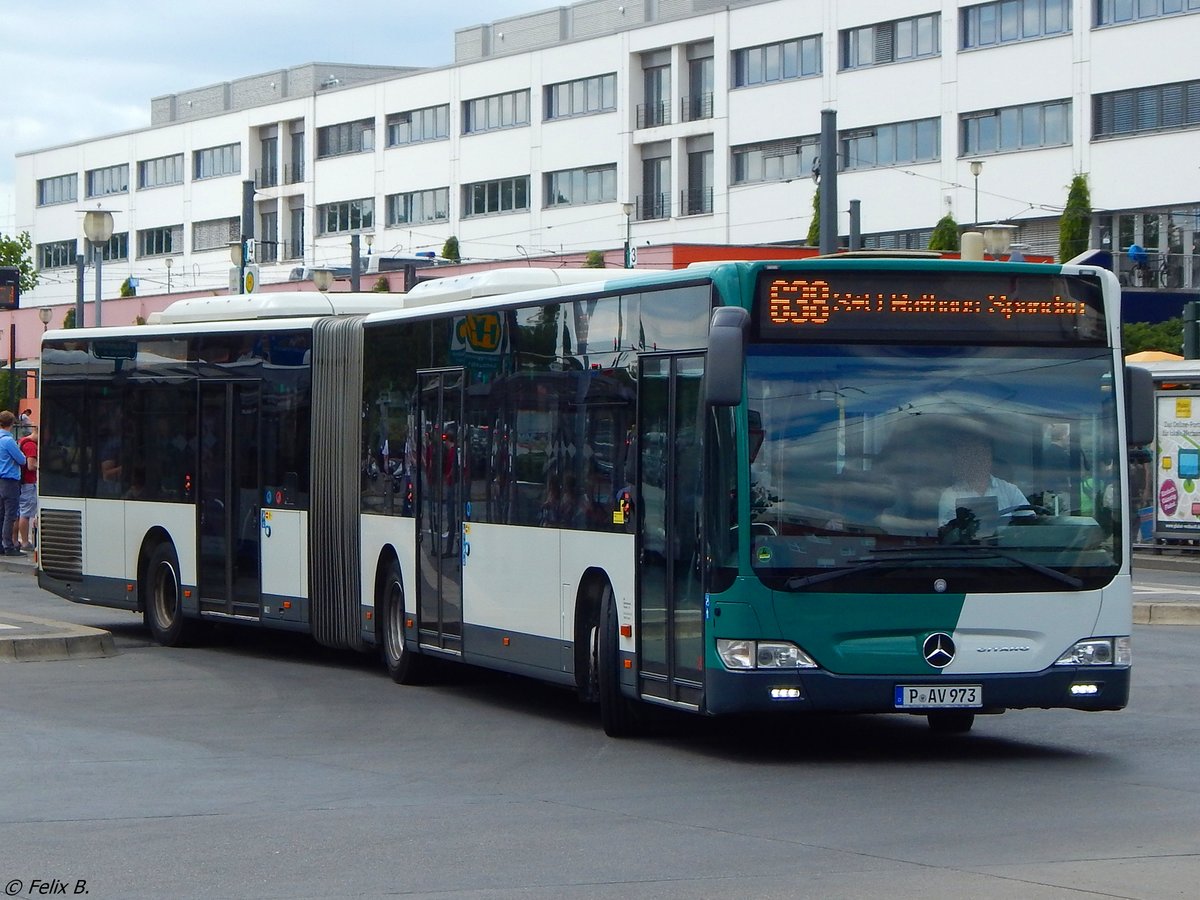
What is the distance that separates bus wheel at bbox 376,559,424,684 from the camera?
1639 centimetres

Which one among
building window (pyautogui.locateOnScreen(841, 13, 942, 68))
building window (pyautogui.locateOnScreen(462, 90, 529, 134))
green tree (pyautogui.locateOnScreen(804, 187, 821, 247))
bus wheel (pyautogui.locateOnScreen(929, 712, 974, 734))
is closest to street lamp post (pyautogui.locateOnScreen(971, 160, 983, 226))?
building window (pyautogui.locateOnScreen(841, 13, 942, 68))

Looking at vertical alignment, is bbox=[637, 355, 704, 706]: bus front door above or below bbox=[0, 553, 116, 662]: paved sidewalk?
above

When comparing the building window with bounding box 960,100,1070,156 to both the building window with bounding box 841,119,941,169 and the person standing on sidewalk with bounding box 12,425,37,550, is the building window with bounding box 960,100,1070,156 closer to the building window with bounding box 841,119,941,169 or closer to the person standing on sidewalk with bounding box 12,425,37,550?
the building window with bounding box 841,119,941,169

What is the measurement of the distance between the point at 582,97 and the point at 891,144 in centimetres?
1640

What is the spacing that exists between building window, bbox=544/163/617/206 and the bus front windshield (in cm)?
6827

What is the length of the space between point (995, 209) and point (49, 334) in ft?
160

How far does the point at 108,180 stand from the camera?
4277 inches

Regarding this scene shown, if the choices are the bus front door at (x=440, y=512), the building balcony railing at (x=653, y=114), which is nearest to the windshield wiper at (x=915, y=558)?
the bus front door at (x=440, y=512)

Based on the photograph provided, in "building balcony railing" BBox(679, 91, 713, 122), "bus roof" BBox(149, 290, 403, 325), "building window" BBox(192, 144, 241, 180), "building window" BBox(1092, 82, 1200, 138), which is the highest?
"building window" BBox(192, 144, 241, 180)

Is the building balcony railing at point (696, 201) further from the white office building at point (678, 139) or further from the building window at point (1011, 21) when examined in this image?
the building window at point (1011, 21)

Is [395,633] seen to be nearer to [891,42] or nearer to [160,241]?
[891,42]

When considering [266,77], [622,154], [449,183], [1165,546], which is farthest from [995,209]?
[266,77]

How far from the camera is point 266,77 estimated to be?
339 ft

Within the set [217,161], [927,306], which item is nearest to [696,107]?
[217,161]
